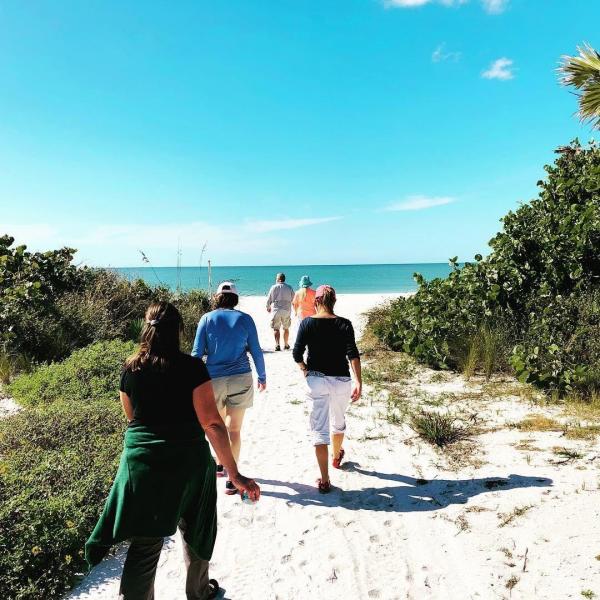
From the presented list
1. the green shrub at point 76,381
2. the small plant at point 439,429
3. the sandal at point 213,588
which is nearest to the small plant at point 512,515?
the small plant at point 439,429

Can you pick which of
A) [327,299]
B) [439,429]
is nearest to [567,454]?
[439,429]

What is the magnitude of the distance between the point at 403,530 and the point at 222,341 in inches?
87.6

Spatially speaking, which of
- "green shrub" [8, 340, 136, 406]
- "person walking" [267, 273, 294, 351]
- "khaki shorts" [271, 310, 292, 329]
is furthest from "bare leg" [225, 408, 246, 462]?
"khaki shorts" [271, 310, 292, 329]

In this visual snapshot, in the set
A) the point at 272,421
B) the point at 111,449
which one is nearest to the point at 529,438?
the point at 272,421

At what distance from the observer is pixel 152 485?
2.29 meters

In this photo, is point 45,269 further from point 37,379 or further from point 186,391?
point 186,391

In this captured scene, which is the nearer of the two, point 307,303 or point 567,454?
point 567,454

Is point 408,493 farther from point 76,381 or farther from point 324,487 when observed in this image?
point 76,381

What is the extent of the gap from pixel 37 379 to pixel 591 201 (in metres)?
9.91

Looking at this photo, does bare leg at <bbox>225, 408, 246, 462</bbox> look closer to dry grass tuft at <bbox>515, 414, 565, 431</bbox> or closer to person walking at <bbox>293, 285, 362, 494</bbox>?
person walking at <bbox>293, 285, 362, 494</bbox>

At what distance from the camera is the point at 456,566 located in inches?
128

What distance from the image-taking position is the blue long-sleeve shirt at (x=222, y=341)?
419 centimetres

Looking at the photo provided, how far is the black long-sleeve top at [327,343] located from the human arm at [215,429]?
194 cm

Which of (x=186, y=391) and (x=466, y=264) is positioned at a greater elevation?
(x=466, y=264)
